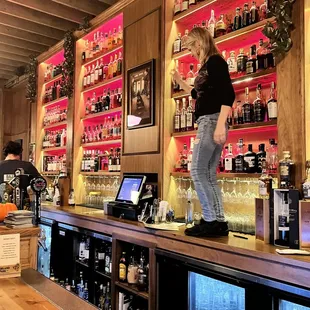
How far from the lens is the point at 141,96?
139 inches

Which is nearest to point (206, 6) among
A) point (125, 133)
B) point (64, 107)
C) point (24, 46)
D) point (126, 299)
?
point (125, 133)

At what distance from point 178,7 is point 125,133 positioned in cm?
125

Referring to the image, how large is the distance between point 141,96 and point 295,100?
162 cm

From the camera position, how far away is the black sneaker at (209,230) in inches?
91.6

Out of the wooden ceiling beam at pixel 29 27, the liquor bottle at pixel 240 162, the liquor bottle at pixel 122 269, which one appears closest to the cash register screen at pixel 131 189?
the liquor bottle at pixel 122 269

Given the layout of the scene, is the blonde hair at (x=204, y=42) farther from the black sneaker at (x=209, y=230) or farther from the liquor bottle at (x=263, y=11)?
the black sneaker at (x=209, y=230)

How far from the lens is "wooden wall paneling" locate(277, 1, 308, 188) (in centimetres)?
217

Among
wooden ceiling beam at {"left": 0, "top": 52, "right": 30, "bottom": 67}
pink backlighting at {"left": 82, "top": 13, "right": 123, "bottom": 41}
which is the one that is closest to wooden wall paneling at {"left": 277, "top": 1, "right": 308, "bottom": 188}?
pink backlighting at {"left": 82, "top": 13, "right": 123, "bottom": 41}

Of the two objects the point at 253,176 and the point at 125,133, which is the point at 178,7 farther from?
the point at 253,176

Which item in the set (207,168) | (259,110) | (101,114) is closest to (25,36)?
(101,114)

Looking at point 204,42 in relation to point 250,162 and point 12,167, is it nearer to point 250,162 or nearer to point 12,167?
point 250,162

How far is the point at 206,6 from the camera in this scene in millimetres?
3037

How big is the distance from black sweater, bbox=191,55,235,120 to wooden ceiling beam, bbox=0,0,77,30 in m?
3.35

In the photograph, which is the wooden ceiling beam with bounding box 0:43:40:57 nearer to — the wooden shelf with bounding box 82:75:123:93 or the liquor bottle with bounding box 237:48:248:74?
the wooden shelf with bounding box 82:75:123:93
